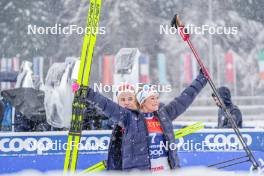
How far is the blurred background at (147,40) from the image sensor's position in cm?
811

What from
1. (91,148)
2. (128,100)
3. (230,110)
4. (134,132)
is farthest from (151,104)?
(230,110)

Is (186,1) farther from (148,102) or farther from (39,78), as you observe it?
(148,102)

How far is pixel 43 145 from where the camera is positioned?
20.2ft

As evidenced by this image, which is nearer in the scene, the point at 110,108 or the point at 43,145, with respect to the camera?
the point at 110,108

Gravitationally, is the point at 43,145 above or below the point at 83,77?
below

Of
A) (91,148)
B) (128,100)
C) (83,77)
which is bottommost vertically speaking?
(91,148)

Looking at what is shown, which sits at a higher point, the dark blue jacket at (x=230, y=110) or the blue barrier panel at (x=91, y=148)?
the dark blue jacket at (x=230, y=110)

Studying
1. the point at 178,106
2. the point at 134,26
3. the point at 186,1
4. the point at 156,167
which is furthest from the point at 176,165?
the point at 134,26

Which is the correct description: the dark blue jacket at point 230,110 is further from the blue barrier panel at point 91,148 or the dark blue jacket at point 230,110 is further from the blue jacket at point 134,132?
the blue jacket at point 134,132

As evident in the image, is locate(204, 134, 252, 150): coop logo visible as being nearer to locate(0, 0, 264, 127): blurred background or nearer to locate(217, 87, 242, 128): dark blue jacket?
locate(217, 87, 242, 128): dark blue jacket

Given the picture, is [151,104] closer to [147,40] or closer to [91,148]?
[91,148]

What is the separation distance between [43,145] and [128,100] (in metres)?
1.79

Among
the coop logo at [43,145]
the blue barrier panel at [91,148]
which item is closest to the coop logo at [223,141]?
the blue barrier panel at [91,148]

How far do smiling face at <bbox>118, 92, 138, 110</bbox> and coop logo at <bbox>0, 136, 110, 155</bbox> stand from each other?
1383 millimetres
